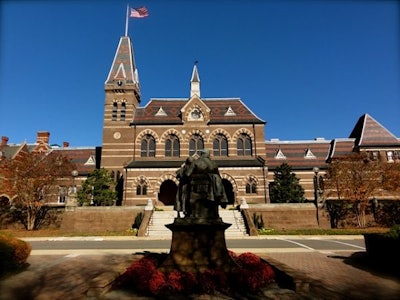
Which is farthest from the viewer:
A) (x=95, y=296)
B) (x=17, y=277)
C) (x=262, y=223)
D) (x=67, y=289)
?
(x=262, y=223)

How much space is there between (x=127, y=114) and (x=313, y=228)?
2876cm

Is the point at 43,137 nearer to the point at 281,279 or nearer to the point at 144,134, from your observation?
the point at 144,134

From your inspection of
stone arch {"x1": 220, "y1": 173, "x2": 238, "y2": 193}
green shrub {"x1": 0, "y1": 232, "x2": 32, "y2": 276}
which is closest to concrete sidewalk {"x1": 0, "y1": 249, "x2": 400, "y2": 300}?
green shrub {"x1": 0, "y1": 232, "x2": 32, "y2": 276}

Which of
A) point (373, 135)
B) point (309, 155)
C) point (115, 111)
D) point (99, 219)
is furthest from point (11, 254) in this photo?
point (373, 135)

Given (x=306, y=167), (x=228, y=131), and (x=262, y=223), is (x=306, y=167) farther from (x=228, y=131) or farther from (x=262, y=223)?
(x=262, y=223)

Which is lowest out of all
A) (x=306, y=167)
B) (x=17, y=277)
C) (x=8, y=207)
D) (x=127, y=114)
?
(x=17, y=277)

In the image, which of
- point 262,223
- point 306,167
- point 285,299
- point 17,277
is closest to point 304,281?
point 285,299

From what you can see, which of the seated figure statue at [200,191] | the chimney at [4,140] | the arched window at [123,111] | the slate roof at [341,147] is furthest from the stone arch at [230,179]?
the chimney at [4,140]

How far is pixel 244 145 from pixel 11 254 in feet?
108

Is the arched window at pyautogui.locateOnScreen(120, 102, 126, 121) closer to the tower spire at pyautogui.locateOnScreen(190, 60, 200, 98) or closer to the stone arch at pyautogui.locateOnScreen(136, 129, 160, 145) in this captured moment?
the stone arch at pyautogui.locateOnScreen(136, 129, 160, 145)

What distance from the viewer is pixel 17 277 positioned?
1014cm

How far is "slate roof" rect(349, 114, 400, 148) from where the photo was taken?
41750mm

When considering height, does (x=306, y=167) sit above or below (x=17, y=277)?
above

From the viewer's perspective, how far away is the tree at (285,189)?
1442 inches
